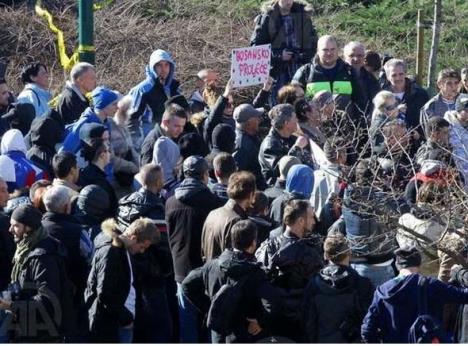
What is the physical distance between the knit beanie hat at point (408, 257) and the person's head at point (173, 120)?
3.68 metres

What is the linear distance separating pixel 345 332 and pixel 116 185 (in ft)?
11.2

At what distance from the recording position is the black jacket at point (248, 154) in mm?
13812

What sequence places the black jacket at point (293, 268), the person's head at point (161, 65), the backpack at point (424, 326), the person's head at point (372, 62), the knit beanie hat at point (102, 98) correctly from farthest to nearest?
the person's head at point (372, 62), the person's head at point (161, 65), the knit beanie hat at point (102, 98), the black jacket at point (293, 268), the backpack at point (424, 326)

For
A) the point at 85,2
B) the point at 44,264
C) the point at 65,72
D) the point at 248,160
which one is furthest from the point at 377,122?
the point at 65,72

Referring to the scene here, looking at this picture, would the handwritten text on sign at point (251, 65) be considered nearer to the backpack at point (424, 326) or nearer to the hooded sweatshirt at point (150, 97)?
the hooded sweatshirt at point (150, 97)

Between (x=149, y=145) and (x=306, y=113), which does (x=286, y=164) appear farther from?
(x=149, y=145)

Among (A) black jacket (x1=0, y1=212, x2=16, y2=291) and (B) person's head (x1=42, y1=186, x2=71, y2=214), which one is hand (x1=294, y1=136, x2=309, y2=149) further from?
(A) black jacket (x1=0, y1=212, x2=16, y2=291)

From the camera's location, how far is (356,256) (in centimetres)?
1195

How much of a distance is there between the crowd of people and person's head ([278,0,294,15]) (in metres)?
2.14

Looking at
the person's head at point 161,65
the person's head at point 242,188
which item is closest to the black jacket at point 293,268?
the person's head at point 242,188

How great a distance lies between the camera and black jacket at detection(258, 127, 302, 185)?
44.4 feet

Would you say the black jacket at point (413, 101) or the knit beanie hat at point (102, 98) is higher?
the knit beanie hat at point (102, 98)

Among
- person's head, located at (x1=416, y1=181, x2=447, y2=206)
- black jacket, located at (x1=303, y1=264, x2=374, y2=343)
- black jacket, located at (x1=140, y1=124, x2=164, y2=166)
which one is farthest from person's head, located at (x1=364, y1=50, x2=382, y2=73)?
black jacket, located at (x1=303, y1=264, x2=374, y2=343)

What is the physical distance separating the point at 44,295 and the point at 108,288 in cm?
55
